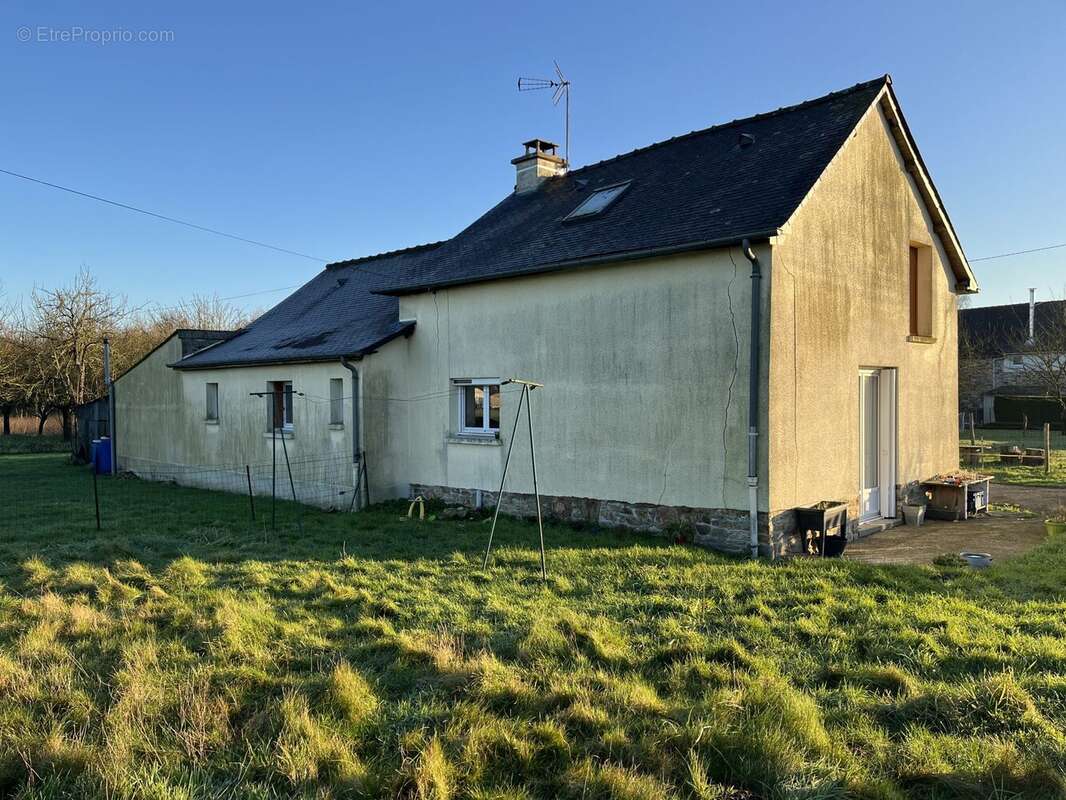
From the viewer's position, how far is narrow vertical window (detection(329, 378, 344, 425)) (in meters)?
14.3

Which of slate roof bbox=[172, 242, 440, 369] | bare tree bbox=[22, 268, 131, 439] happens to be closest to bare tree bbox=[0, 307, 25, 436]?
bare tree bbox=[22, 268, 131, 439]

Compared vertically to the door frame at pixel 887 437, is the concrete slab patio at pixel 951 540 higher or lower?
lower

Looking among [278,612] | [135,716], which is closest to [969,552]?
[278,612]

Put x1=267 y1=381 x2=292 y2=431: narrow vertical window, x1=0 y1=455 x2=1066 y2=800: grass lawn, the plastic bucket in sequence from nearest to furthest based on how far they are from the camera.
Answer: x1=0 y1=455 x2=1066 y2=800: grass lawn, the plastic bucket, x1=267 y1=381 x2=292 y2=431: narrow vertical window

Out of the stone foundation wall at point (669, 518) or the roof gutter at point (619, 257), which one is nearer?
the roof gutter at point (619, 257)

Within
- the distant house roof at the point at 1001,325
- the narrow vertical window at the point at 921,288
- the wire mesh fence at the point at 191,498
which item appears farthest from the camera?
the distant house roof at the point at 1001,325

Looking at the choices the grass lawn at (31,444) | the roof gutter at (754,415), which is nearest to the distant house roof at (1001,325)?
the roof gutter at (754,415)

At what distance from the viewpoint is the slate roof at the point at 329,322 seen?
1485 cm

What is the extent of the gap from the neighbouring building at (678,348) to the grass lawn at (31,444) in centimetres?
2262

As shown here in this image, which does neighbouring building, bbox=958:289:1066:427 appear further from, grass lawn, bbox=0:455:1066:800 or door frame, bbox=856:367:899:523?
grass lawn, bbox=0:455:1066:800

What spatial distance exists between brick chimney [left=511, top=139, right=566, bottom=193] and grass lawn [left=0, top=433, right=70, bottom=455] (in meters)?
27.6

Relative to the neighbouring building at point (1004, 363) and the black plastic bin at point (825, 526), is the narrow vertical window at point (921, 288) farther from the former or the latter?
the neighbouring building at point (1004, 363)

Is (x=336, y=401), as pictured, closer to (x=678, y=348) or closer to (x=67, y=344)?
(x=678, y=348)

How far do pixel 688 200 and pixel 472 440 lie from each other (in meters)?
5.49
